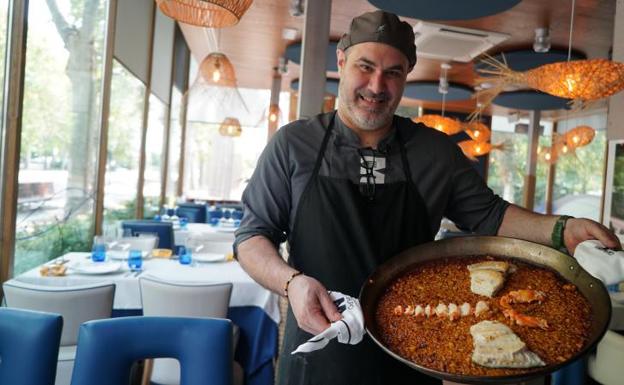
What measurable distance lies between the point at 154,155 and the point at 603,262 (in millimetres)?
6892

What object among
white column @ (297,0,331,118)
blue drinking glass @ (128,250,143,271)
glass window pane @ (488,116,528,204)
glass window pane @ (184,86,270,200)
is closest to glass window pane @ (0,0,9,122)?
blue drinking glass @ (128,250,143,271)

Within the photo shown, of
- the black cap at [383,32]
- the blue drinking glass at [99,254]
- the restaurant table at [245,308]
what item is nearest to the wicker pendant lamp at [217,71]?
the blue drinking glass at [99,254]

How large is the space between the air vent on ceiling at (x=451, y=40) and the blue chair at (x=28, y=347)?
4.41 m

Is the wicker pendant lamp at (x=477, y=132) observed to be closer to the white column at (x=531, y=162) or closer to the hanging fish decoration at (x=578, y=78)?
the white column at (x=531, y=162)

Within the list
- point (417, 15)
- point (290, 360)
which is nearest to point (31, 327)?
point (290, 360)

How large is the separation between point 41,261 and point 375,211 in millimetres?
3131

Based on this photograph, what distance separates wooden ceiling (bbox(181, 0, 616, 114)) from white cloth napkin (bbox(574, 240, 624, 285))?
163 inches

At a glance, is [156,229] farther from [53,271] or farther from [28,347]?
[28,347]

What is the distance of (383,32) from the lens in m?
1.35

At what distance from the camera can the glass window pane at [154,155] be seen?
22.2 ft

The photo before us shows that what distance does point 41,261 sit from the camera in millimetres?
A: 3617

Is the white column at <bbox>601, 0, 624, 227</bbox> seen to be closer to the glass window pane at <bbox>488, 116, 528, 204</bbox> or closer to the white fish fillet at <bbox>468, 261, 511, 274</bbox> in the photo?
the white fish fillet at <bbox>468, 261, 511, 274</bbox>

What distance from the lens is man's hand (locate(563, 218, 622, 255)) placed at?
1.14m

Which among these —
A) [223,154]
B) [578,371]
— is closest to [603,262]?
[578,371]
